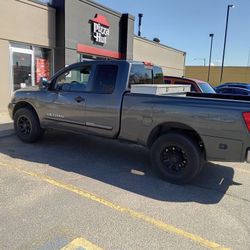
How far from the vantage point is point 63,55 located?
12398 millimetres

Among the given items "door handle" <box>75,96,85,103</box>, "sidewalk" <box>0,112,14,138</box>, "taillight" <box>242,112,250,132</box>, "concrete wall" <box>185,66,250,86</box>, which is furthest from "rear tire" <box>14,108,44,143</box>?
"concrete wall" <box>185,66,250,86</box>

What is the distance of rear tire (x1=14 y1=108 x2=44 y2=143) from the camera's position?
6445mm

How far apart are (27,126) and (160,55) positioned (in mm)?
18090

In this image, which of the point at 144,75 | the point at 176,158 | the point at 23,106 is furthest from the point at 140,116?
the point at 23,106

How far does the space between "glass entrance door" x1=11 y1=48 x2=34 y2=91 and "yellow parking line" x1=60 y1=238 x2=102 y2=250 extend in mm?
9296

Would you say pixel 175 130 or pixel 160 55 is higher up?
pixel 160 55

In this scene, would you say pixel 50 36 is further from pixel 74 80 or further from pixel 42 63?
pixel 74 80

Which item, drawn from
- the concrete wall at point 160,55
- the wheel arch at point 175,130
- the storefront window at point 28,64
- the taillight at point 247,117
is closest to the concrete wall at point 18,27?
the storefront window at point 28,64

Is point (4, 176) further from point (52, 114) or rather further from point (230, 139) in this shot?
point (230, 139)

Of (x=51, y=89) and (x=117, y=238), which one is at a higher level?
(x=51, y=89)

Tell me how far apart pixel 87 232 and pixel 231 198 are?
2.32m

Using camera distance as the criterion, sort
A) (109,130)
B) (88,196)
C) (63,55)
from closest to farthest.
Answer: (88,196) < (109,130) < (63,55)

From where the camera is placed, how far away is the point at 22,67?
11234 millimetres

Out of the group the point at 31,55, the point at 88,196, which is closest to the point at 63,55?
the point at 31,55
